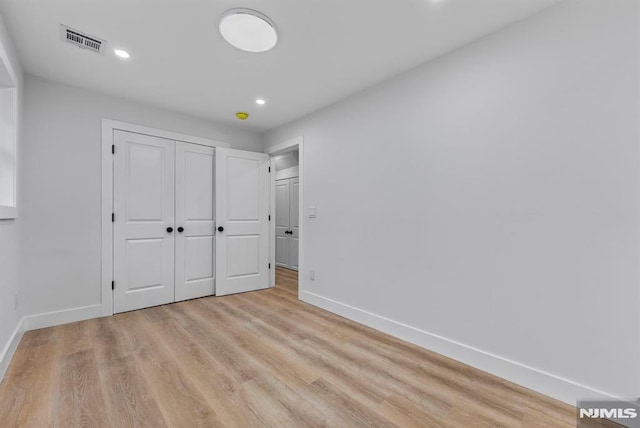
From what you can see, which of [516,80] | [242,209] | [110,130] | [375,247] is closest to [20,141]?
[110,130]

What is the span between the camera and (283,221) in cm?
604

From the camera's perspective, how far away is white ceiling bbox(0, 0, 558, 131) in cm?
175

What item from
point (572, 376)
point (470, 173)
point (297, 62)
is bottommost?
point (572, 376)

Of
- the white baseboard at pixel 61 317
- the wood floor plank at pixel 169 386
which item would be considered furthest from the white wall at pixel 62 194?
the wood floor plank at pixel 169 386

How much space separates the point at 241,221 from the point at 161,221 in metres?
1.00

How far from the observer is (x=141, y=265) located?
10.5ft

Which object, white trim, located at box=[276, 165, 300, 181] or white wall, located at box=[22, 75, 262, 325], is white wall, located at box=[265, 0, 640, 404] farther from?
white trim, located at box=[276, 165, 300, 181]

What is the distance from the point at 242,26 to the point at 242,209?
2433 millimetres

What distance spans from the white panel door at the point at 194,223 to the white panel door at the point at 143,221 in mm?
94

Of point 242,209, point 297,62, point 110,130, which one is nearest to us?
point 297,62

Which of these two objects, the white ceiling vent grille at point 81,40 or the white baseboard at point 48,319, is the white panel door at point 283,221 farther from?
the white ceiling vent grille at point 81,40

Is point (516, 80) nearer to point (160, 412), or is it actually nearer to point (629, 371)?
point (629, 371)

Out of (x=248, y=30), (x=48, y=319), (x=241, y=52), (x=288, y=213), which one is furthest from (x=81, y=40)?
(x=288, y=213)

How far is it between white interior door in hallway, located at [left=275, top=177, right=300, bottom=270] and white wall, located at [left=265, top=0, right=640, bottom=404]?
307cm
